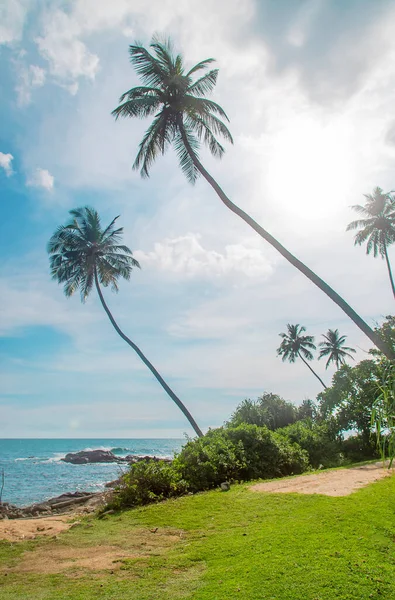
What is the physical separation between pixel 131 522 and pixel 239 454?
216 inches

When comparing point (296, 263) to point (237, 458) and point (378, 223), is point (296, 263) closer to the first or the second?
point (237, 458)

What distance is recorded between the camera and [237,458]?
12672 mm

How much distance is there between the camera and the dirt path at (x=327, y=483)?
9.44m

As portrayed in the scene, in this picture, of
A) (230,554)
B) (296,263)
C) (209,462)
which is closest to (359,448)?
(209,462)

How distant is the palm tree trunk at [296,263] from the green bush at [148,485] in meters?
6.56

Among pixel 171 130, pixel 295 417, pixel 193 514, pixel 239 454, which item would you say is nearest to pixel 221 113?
pixel 171 130

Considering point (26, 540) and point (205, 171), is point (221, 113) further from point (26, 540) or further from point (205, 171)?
point (26, 540)

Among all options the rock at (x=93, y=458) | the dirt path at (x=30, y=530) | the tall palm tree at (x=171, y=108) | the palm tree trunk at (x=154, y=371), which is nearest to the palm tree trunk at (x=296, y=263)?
the tall palm tree at (x=171, y=108)

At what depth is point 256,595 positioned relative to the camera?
4.14 m

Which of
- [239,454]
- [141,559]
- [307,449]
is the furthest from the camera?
[307,449]

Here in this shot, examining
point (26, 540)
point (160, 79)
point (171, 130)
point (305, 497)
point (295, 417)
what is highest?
point (160, 79)

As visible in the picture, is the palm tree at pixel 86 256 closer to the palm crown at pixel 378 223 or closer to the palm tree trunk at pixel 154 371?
the palm tree trunk at pixel 154 371

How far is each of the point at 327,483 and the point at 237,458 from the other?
3.18 metres

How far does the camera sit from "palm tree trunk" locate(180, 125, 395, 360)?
8.88 m
